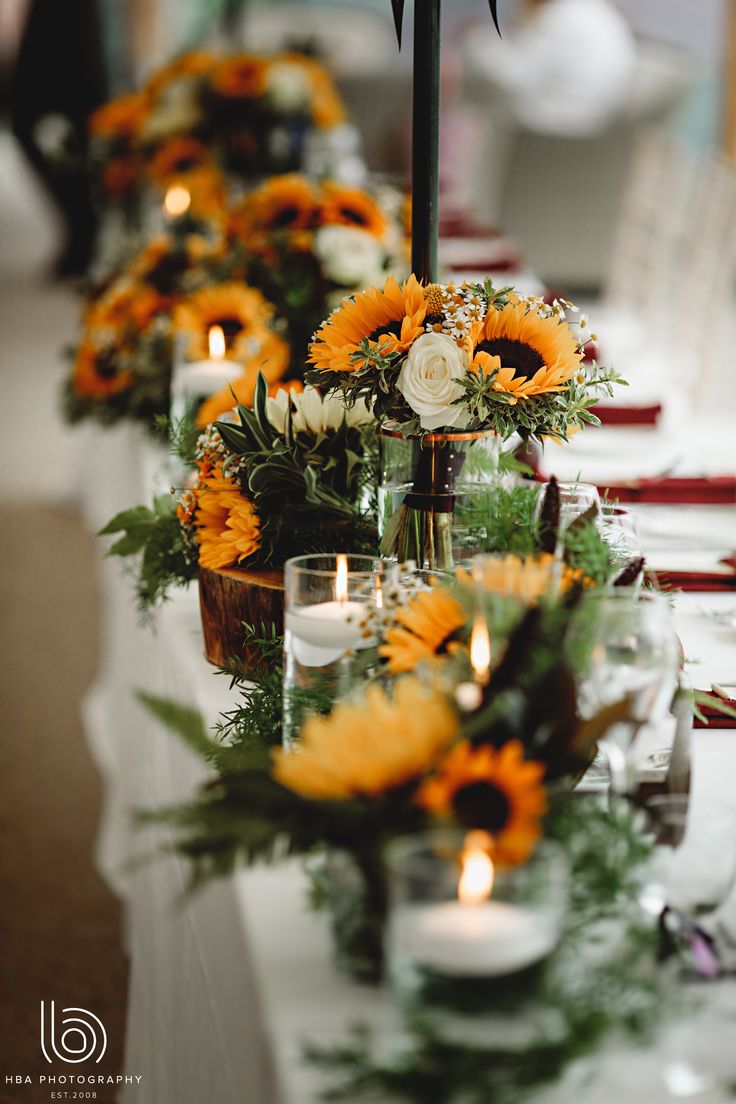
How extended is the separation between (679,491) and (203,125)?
2.05m

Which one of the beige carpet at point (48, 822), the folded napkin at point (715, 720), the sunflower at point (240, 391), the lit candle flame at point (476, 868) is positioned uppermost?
the sunflower at point (240, 391)

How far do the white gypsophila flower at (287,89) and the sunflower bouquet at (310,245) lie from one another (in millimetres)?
1029

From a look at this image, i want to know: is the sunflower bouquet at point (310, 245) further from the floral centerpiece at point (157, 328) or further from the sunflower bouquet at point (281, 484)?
the sunflower bouquet at point (281, 484)

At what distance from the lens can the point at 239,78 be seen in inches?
138

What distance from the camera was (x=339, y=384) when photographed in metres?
1.22

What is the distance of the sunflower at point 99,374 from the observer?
233cm

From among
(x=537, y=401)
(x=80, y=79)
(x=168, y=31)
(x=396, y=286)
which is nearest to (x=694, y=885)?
(x=537, y=401)

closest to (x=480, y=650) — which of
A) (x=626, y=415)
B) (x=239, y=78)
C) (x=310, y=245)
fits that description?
(x=626, y=415)

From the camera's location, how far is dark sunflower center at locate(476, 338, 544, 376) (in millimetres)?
1173

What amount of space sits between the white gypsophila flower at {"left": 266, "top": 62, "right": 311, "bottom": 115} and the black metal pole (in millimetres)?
2434

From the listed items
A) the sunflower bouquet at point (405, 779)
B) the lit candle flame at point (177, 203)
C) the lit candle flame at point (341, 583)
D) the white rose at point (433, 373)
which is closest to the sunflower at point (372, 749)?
the sunflower bouquet at point (405, 779)

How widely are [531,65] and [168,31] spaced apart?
408 cm

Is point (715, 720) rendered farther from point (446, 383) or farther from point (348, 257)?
point (348, 257)

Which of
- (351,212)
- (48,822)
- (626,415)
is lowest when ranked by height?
(48,822)
